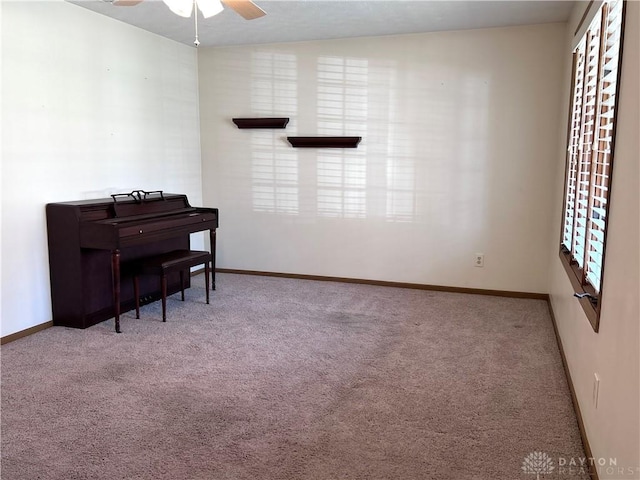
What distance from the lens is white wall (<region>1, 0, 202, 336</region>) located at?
3.40 metres

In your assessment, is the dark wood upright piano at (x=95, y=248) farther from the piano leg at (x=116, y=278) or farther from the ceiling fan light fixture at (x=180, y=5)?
the ceiling fan light fixture at (x=180, y=5)

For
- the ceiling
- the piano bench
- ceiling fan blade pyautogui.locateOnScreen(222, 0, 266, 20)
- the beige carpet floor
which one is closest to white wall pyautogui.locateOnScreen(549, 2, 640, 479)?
the beige carpet floor

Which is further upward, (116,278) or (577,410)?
(116,278)

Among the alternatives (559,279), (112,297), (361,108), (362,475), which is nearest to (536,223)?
(559,279)

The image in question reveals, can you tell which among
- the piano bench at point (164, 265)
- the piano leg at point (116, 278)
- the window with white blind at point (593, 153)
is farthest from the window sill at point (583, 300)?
the piano leg at point (116, 278)

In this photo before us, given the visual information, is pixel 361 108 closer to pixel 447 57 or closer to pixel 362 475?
pixel 447 57

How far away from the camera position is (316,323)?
385 cm

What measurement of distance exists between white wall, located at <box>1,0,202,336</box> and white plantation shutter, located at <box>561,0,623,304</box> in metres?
3.41

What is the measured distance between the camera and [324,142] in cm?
495

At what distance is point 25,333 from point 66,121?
1529mm

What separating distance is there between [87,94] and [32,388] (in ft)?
7.48

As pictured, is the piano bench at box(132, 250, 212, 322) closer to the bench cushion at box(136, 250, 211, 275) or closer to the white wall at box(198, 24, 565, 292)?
the bench cushion at box(136, 250, 211, 275)

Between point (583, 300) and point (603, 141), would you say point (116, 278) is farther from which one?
point (603, 141)

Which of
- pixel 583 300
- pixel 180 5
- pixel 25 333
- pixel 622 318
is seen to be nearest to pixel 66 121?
pixel 25 333
